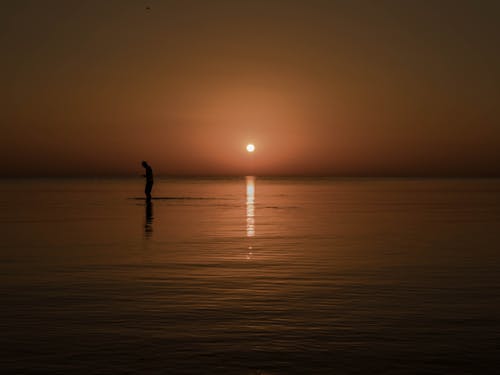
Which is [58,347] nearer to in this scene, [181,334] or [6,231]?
[181,334]

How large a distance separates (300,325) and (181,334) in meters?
1.99

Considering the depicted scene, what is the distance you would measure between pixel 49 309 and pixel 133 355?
380 centimetres

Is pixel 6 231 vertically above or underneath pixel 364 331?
above

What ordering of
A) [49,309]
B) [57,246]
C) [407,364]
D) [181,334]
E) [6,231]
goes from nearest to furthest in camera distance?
[407,364], [181,334], [49,309], [57,246], [6,231]

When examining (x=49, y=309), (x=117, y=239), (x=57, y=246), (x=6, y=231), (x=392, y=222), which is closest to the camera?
(x=49, y=309)

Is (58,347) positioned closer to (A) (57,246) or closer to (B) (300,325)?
(B) (300,325)

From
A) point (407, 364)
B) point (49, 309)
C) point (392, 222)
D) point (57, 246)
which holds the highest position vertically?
point (392, 222)

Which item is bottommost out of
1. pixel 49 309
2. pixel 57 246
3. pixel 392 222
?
pixel 49 309

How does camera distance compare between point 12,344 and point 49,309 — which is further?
point 49,309

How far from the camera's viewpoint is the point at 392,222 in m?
36.2

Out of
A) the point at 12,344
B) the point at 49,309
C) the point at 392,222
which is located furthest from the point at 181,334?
the point at 392,222

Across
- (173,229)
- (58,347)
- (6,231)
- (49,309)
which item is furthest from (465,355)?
(6,231)

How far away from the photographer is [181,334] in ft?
35.2

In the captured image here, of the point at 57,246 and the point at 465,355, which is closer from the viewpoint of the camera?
the point at 465,355
